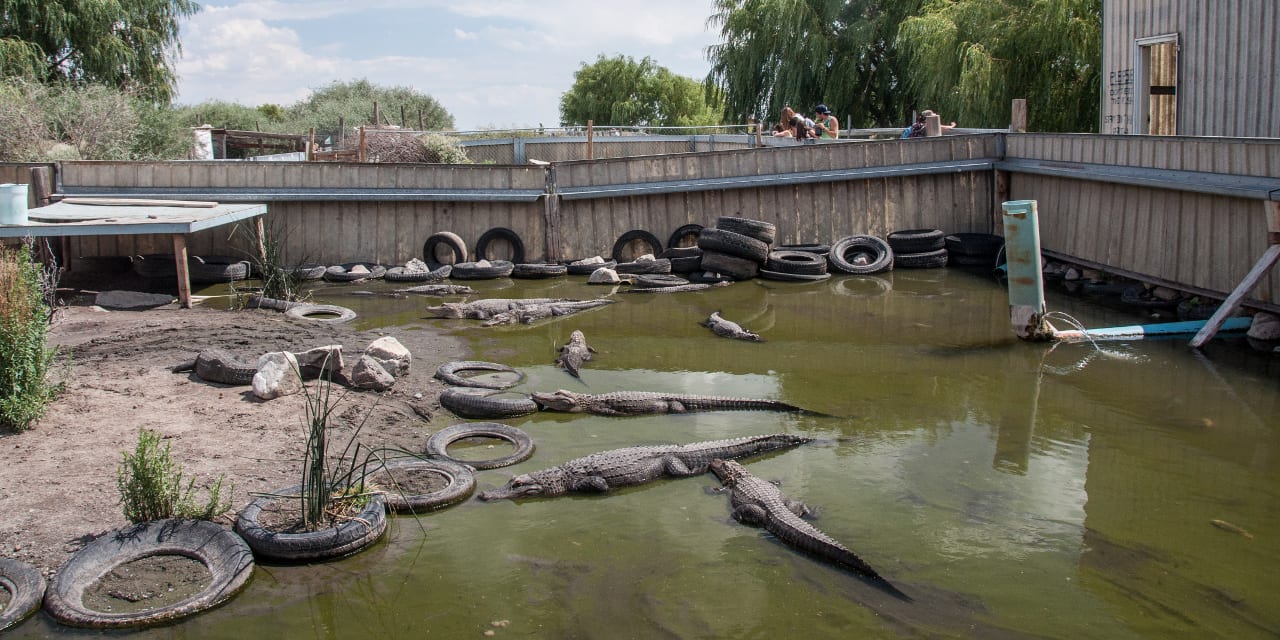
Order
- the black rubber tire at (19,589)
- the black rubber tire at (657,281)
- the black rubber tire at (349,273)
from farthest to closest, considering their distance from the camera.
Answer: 1. the black rubber tire at (349,273)
2. the black rubber tire at (657,281)
3. the black rubber tire at (19,589)

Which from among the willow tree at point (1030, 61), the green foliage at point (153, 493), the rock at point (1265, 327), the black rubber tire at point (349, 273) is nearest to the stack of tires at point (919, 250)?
the rock at point (1265, 327)

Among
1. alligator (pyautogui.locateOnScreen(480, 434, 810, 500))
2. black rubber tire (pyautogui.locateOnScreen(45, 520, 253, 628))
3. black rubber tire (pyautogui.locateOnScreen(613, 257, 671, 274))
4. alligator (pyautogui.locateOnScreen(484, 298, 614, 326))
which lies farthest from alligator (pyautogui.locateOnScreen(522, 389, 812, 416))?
black rubber tire (pyautogui.locateOnScreen(613, 257, 671, 274))

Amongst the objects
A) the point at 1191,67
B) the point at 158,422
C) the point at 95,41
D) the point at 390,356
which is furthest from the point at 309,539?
the point at 95,41

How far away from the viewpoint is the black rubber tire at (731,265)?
562 inches

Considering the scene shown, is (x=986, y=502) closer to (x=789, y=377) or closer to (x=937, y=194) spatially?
(x=789, y=377)

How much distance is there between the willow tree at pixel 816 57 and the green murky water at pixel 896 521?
19.9 m

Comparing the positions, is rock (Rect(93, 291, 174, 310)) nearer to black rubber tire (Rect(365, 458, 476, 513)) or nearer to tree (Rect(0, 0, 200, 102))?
black rubber tire (Rect(365, 458, 476, 513))

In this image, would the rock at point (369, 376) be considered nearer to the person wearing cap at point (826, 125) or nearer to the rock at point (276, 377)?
the rock at point (276, 377)

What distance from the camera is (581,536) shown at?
Result: 5812 millimetres

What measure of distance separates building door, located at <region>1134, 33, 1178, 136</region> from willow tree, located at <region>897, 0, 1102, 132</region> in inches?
133

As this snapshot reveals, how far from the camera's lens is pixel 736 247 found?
1413 cm

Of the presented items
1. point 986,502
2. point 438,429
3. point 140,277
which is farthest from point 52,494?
point 140,277

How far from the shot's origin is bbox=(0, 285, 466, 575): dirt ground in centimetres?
566

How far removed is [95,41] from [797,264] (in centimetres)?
2041
